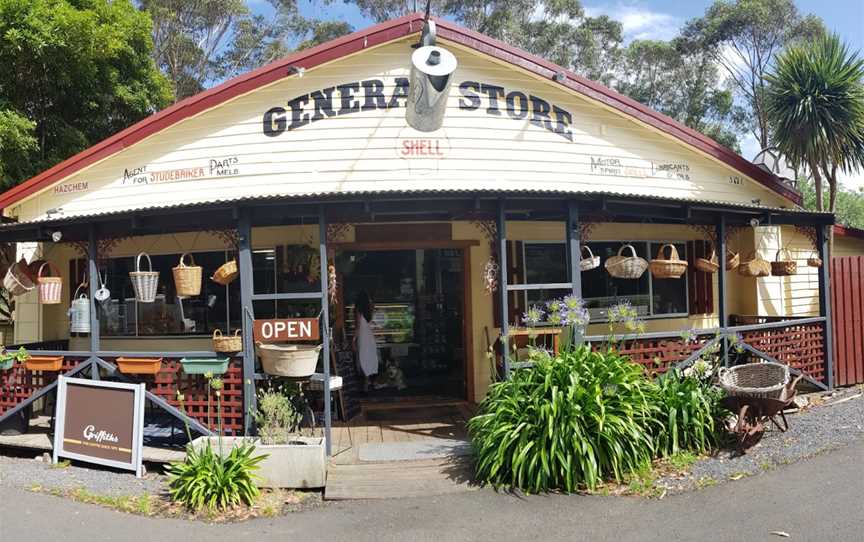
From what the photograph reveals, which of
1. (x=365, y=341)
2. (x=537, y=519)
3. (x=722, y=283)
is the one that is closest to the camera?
(x=537, y=519)

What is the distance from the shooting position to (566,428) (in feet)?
18.2

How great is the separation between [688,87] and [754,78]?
329 centimetres

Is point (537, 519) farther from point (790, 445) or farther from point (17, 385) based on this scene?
point (17, 385)

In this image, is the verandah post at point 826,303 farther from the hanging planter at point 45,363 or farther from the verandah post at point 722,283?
the hanging planter at point 45,363

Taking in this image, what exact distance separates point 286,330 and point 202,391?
1319 millimetres

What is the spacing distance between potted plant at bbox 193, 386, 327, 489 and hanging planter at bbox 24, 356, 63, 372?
2531mm

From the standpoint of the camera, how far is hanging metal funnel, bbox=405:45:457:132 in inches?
286

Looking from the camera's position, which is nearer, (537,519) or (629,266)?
(537,519)

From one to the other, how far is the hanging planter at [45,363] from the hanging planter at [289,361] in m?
2.77

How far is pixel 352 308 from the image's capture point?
32.7ft

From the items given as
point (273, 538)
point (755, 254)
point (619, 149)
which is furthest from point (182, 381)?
point (755, 254)

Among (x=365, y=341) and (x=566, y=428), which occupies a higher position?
(x=365, y=341)

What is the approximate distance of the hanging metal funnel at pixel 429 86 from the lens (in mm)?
7258

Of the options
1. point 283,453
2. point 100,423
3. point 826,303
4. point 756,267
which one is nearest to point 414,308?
point 283,453
